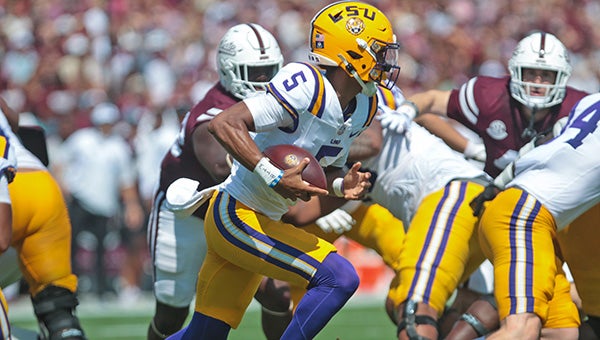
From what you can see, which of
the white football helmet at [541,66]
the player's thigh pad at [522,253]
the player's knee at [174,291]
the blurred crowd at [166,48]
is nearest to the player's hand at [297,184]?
the player's thigh pad at [522,253]

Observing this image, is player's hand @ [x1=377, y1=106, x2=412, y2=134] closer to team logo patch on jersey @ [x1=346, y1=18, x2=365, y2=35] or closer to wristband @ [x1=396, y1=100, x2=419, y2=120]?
wristband @ [x1=396, y1=100, x2=419, y2=120]

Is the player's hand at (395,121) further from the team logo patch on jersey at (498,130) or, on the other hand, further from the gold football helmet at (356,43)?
the gold football helmet at (356,43)

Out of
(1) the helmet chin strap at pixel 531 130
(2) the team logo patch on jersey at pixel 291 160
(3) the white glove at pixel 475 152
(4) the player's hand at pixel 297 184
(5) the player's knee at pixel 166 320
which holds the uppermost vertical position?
(2) the team logo patch on jersey at pixel 291 160

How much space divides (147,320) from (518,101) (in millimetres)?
4202

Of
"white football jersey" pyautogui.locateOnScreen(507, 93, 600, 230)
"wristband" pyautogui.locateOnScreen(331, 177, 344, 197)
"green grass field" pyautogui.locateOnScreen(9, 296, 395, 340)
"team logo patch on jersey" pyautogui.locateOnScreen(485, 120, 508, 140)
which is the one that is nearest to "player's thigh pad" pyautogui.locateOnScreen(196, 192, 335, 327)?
"wristband" pyautogui.locateOnScreen(331, 177, 344, 197)

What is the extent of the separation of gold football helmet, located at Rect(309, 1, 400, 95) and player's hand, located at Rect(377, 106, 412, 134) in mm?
1075

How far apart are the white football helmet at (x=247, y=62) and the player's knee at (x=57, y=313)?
4.68 feet

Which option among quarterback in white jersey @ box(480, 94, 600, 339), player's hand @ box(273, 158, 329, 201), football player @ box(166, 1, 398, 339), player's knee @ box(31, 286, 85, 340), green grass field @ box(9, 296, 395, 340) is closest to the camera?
player's hand @ box(273, 158, 329, 201)

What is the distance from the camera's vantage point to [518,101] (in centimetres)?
625

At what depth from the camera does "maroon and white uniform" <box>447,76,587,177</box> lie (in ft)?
20.4

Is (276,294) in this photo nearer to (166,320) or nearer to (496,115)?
(166,320)

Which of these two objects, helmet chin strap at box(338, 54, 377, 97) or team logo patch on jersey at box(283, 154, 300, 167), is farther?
helmet chin strap at box(338, 54, 377, 97)

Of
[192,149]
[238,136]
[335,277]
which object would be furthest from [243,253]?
[192,149]

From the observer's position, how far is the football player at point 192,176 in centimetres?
604
